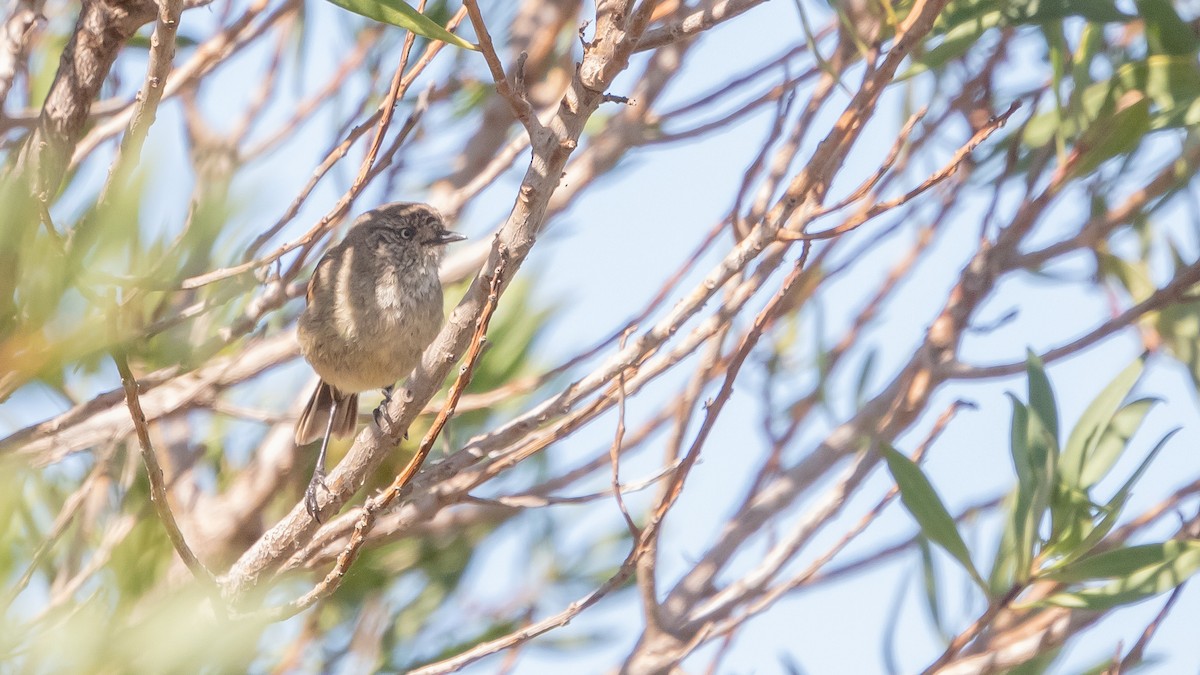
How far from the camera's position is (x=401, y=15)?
1.67 meters

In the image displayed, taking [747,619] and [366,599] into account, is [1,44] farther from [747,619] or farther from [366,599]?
[747,619]

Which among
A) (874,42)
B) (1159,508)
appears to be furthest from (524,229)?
(1159,508)

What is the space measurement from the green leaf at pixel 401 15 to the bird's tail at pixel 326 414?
3.92 feet

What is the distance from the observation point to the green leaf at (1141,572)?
6.29 feet

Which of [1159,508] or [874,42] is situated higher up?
[874,42]

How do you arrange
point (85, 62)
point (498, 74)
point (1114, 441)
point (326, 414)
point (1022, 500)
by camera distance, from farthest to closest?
point (326, 414)
point (1114, 441)
point (1022, 500)
point (85, 62)
point (498, 74)

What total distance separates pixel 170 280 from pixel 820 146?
912 millimetres

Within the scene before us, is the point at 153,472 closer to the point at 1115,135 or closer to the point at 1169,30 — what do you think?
the point at 1115,135

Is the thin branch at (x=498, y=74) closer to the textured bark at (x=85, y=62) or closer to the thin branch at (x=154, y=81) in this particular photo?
the thin branch at (x=154, y=81)

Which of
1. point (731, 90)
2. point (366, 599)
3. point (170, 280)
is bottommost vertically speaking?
point (366, 599)

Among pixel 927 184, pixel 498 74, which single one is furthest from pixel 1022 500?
pixel 498 74

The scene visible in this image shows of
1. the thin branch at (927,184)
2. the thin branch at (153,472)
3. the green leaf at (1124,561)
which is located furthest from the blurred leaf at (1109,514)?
the thin branch at (153,472)

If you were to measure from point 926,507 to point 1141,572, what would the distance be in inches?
13.5

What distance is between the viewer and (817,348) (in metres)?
2.62
